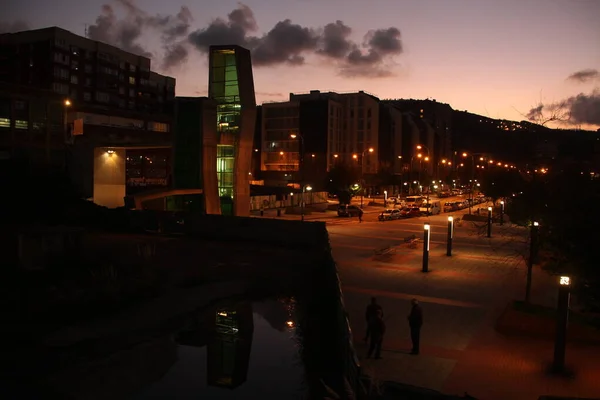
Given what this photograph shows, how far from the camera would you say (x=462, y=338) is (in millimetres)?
13383

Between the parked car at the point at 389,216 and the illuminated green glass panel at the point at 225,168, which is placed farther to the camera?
the parked car at the point at 389,216

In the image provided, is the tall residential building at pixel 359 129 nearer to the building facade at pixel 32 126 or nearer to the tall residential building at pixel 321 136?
the tall residential building at pixel 321 136

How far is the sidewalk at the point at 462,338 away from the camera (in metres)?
10.3

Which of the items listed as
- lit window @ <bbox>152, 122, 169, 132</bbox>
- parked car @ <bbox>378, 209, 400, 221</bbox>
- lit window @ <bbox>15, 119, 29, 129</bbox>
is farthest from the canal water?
lit window @ <bbox>152, 122, 169, 132</bbox>

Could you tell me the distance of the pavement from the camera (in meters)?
10.4

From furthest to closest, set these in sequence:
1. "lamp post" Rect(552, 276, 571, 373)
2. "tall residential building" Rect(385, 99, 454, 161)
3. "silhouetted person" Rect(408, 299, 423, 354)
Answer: "tall residential building" Rect(385, 99, 454, 161), "silhouetted person" Rect(408, 299, 423, 354), "lamp post" Rect(552, 276, 571, 373)

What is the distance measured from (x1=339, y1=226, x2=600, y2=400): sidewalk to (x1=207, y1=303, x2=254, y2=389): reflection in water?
2820 millimetres

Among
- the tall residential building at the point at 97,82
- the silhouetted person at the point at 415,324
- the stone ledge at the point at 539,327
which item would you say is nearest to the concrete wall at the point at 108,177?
the tall residential building at the point at 97,82

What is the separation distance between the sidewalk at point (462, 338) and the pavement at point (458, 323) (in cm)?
2

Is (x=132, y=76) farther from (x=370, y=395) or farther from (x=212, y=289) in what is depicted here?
(x=370, y=395)

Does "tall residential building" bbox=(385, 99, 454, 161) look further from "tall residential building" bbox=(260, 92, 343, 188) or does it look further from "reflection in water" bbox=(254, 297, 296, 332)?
"reflection in water" bbox=(254, 297, 296, 332)

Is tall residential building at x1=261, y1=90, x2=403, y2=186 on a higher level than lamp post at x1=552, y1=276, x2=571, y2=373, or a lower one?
higher

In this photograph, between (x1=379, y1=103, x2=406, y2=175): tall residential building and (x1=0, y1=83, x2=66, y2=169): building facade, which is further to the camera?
(x1=379, y1=103, x2=406, y2=175): tall residential building

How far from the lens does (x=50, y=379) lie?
11383mm
